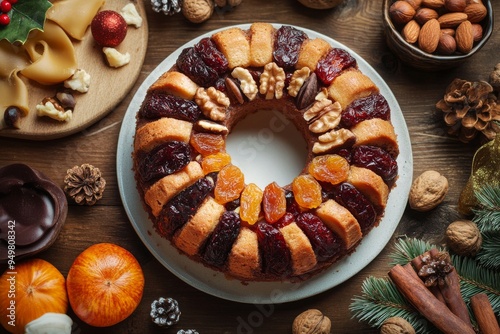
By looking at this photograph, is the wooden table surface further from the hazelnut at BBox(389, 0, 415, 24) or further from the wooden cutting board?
Answer: the hazelnut at BBox(389, 0, 415, 24)

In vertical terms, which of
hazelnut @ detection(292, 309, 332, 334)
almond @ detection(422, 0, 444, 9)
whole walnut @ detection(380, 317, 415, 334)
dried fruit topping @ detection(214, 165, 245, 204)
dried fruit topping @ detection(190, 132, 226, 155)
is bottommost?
hazelnut @ detection(292, 309, 332, 334)

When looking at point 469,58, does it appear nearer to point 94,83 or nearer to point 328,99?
point 328,99

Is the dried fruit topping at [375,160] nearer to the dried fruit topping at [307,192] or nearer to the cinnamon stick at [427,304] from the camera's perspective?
the dried fruit topping at [307,192]

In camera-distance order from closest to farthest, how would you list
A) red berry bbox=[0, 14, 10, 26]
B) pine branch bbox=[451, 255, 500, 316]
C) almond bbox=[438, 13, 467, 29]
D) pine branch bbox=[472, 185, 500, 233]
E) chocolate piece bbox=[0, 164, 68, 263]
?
pine branch bbox=[472, 185, 500, 233], pine branch bbox=[451, 255, 500, 316], chocolate piece bbox=[0, 164, 68, 263], red berry bbox=[0, 14, 10, 26], almond bbox=[438, 13, 467, 29]

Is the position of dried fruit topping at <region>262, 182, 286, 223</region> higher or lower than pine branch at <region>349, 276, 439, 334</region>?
higher

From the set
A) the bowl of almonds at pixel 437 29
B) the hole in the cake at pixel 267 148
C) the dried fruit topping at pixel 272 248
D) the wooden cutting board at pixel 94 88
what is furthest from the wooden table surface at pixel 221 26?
the hole in the cake at pixel 267 148

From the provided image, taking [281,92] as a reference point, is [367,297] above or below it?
below

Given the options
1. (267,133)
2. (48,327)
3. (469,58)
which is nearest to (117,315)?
(48,327)

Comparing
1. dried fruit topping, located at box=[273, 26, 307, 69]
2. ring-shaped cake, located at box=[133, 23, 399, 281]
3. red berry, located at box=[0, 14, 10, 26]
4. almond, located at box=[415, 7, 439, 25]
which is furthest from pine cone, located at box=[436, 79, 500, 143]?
red berry, located at box=[0, 14, 10, 26]
